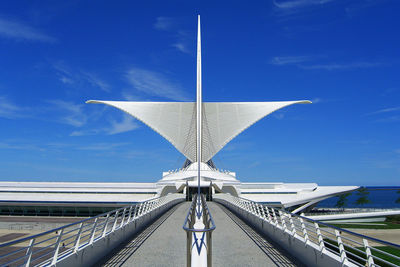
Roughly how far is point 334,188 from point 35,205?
4002 centimetres

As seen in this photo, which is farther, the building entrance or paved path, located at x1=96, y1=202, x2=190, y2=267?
the building entrance

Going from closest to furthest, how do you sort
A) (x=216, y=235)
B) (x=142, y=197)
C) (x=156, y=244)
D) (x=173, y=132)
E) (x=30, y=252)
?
(x=30, y=252)
(x=156, y=244)
(x=216, y=235)
(x=142, y=197)
(x=173, y=132)

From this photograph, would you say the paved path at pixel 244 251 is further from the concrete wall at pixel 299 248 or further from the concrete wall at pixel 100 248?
the concrete wall at pixel 100 248

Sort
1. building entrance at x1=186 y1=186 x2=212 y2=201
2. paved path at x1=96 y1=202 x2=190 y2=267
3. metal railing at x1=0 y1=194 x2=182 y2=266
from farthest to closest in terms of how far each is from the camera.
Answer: building entrance at x1=186 y1=186 x2=212 y2=201 < paved path at x1=96 y1=202 x2=190 y2=267 < metal railing at x1=0 y1=194 x2=182 y2=266

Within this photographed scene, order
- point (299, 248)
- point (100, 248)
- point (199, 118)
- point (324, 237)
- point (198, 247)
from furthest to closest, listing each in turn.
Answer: point (199, 118) → point (299, 248) → point (100, 248) → point (324, 237) → point (198, 247)

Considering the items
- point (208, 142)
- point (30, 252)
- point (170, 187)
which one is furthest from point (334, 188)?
point (30, 252)

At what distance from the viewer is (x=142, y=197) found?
37.4 m

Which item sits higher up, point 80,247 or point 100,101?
point 100,101

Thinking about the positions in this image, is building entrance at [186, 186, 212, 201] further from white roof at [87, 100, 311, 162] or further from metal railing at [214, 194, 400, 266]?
metal railing at [214, 194, 400, 266]

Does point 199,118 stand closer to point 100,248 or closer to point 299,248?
point 299,248

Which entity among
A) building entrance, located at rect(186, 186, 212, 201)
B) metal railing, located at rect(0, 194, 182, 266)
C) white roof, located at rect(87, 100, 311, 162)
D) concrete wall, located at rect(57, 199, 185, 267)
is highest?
white roof, located at rect(87, 100, 311, 162)

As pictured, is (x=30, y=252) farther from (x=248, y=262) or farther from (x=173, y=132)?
(x=173, y=132)

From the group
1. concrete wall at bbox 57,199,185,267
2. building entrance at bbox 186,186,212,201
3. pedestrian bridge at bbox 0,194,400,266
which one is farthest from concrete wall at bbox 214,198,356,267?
building entrance at bbox 186,186,212,201

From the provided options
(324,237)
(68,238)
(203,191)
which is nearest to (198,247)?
(68,238)
